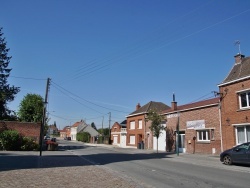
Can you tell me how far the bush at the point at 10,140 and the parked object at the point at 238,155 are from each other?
20.8 metres

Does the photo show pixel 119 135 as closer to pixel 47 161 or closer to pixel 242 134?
pixel 242 134

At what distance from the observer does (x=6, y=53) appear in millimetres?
41406

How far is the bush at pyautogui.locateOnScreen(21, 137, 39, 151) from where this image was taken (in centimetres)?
3012

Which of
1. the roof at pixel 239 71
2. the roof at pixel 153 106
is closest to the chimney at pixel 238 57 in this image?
the roof at pixel 239 71

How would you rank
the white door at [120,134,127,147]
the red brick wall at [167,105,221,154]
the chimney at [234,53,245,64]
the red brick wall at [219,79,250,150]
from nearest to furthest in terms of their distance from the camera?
the red brick wall at [219,79,250,150] < the red brick wall at [167,105,221,154] < the chimney at [234,53,245,64] < the white door at [120,134,127,147]

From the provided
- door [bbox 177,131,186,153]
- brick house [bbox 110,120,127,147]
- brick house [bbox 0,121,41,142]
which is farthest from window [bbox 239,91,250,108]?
brick house [bbox 110,120,127,147]

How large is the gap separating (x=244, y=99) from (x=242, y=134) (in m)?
2.93

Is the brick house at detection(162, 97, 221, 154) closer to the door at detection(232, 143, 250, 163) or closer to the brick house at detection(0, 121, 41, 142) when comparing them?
the door at detection(232, 143, 250, 163)

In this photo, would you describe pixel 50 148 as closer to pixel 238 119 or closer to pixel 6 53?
pixel 6 53

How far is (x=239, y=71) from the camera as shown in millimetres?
25891

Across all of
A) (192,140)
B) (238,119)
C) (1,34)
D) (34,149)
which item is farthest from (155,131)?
(1,34)

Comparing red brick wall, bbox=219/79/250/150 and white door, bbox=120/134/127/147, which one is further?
white door, bbox=120/134/127/147

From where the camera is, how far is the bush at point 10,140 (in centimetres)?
2933

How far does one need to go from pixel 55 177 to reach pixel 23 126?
73.2ft
